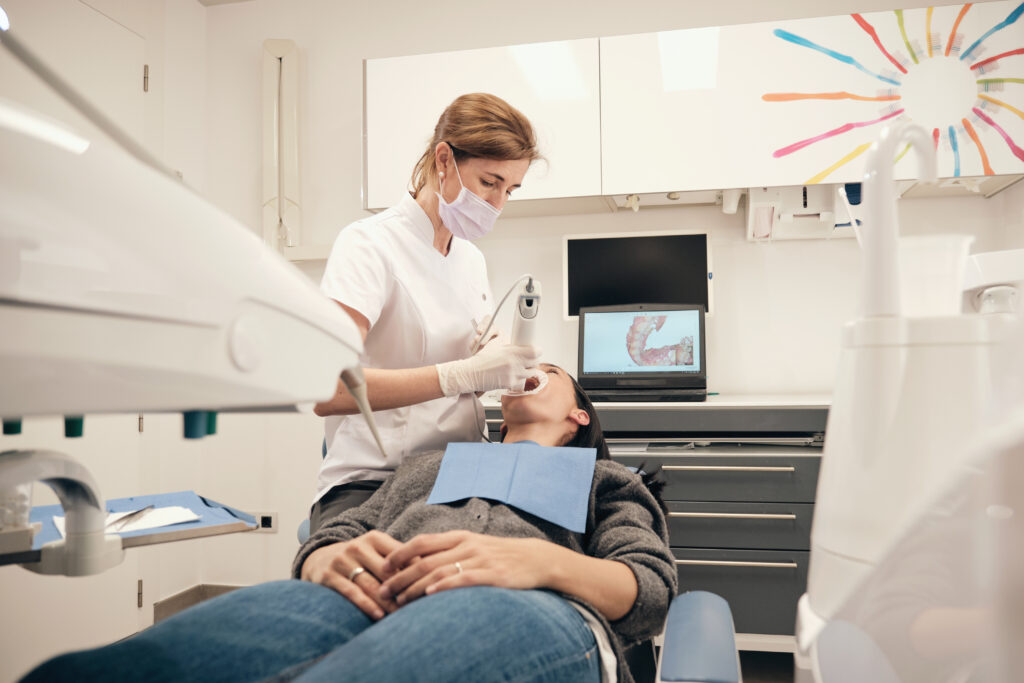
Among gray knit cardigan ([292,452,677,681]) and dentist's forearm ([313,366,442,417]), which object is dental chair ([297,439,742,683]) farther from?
dentist's forearm ([313,366,442,417])

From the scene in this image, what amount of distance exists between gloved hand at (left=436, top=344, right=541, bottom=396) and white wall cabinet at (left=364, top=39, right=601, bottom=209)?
4.47 feet

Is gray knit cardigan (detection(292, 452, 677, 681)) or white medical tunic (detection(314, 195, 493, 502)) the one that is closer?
gray knit cardigan (detection(292, 452, 677, 681))

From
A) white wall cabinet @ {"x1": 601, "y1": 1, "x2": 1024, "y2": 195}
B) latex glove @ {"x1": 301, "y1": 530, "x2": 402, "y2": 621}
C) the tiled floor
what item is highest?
white wall cabinet @ {"x1": 601, "y1": 1, "x2": 1024, "y2": 195}

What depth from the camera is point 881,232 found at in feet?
2.23

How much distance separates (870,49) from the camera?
256 centimetres

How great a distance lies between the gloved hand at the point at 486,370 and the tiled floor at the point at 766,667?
1553 mm

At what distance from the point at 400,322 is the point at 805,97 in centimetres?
180

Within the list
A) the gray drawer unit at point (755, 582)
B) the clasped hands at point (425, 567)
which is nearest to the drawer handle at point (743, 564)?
the gray drawer unit at point (755, 582)

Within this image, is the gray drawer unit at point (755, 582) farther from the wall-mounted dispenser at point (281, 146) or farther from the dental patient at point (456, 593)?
the wall-mounted dispenser at point (281, 146)

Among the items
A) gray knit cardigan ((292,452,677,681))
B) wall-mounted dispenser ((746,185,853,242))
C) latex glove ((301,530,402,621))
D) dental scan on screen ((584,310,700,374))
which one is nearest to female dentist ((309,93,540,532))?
gray knit cardigan ((292,452,677,681))

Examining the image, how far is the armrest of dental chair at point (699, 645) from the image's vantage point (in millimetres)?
896

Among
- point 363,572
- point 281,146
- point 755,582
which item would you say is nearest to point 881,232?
point 363,572

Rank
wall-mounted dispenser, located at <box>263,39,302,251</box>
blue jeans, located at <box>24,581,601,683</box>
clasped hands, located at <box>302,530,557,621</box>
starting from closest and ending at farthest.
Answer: blue jeans, located at <box>24,581,601,683</box> < clasped hands, located at <box>302,530,557,621</box> < wall-mounted dispenser, located at <box>263,39,302,251</box>

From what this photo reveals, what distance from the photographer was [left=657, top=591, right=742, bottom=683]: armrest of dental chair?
90cm
